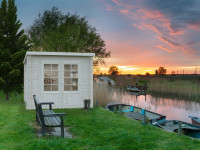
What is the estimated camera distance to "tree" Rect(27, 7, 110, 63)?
28.8 meters

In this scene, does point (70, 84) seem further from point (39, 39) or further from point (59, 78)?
point (39, 39)

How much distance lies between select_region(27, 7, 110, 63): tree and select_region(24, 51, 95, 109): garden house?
17.2 m

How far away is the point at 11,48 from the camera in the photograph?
626 inches

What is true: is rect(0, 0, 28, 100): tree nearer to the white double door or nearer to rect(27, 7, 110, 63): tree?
the white double door

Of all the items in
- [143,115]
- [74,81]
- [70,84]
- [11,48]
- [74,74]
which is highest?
[11,48]

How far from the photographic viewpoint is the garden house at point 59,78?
11.0 meters

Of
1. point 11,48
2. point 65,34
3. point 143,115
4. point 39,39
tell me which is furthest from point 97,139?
point 39,39

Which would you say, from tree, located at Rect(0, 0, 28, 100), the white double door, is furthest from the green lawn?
tree, located at Rect(0, 0, 28, 100)

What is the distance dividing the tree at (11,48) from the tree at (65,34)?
1206cm

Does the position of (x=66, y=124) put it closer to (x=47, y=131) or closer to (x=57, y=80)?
(x=47, y=131)

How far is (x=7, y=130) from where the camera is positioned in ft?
22.4

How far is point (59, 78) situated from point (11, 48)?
6.61m

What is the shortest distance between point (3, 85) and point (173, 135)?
499 inches

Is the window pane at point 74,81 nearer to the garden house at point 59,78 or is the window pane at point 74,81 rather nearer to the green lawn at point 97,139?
the garden house at point 59,78
